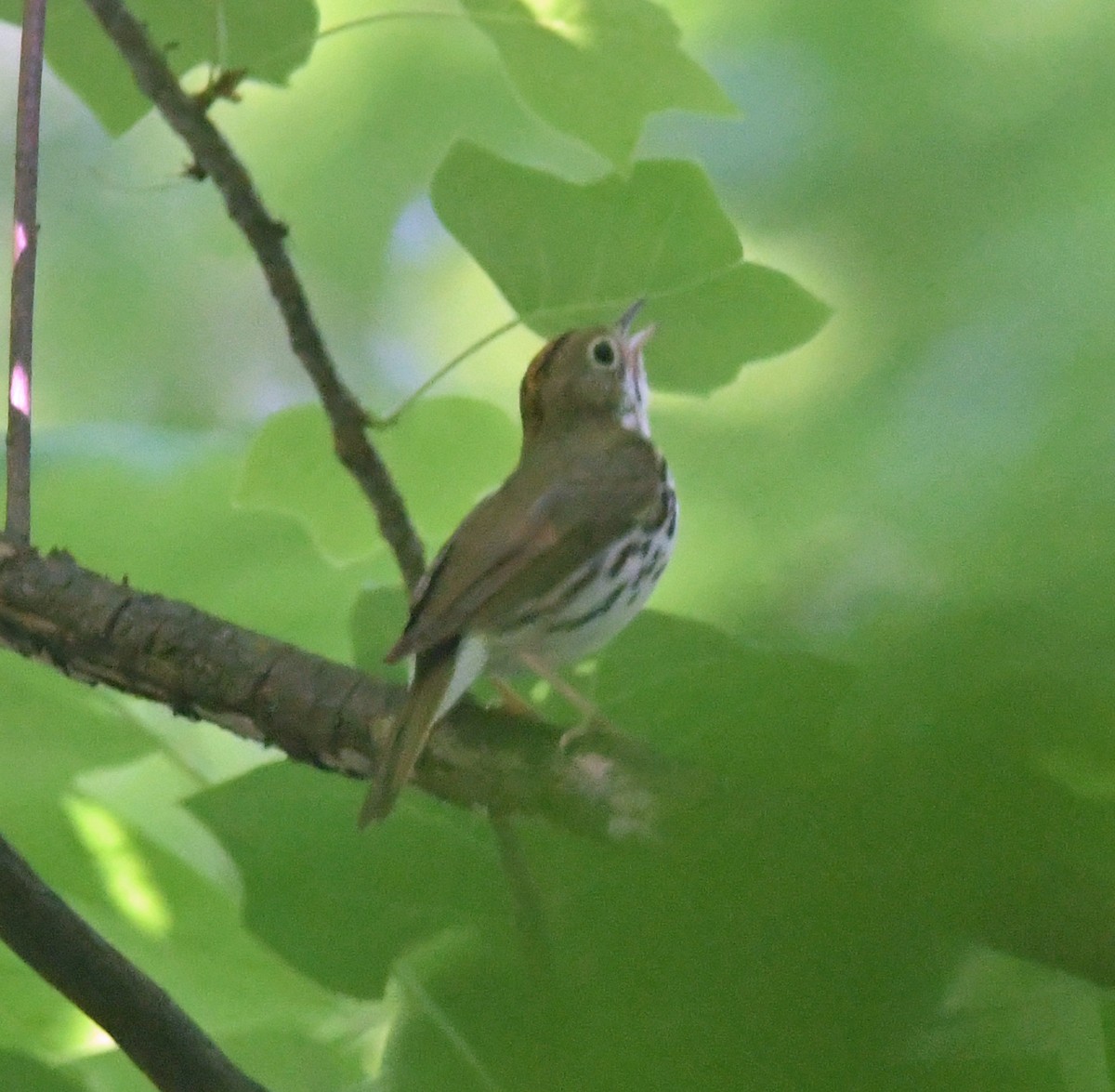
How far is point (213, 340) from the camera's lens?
2.55 ft

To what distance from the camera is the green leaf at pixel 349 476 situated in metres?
0.63

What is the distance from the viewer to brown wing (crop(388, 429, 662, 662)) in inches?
18.2

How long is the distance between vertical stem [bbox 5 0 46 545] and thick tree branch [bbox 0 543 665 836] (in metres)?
0.03

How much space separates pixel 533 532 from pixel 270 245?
159 mm

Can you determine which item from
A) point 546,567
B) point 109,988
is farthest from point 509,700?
point 109,988

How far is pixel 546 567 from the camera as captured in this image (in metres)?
0.51

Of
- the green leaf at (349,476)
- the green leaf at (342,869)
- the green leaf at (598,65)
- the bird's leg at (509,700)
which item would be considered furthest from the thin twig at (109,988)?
the green leaf at (598,65)

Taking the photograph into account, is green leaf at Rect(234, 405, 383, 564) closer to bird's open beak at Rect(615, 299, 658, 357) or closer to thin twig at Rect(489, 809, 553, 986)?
bird's open beak at Rect(615, 299, 658, 357)

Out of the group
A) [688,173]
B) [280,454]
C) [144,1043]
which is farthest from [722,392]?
[144,1043]

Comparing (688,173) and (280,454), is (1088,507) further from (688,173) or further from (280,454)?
(280,454)

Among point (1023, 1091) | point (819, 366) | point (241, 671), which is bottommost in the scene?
point (1023, 1091)

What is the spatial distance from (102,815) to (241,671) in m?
0.13

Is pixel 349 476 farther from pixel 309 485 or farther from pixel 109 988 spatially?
pixel 109 988

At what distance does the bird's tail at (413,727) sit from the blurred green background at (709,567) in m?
0.01
